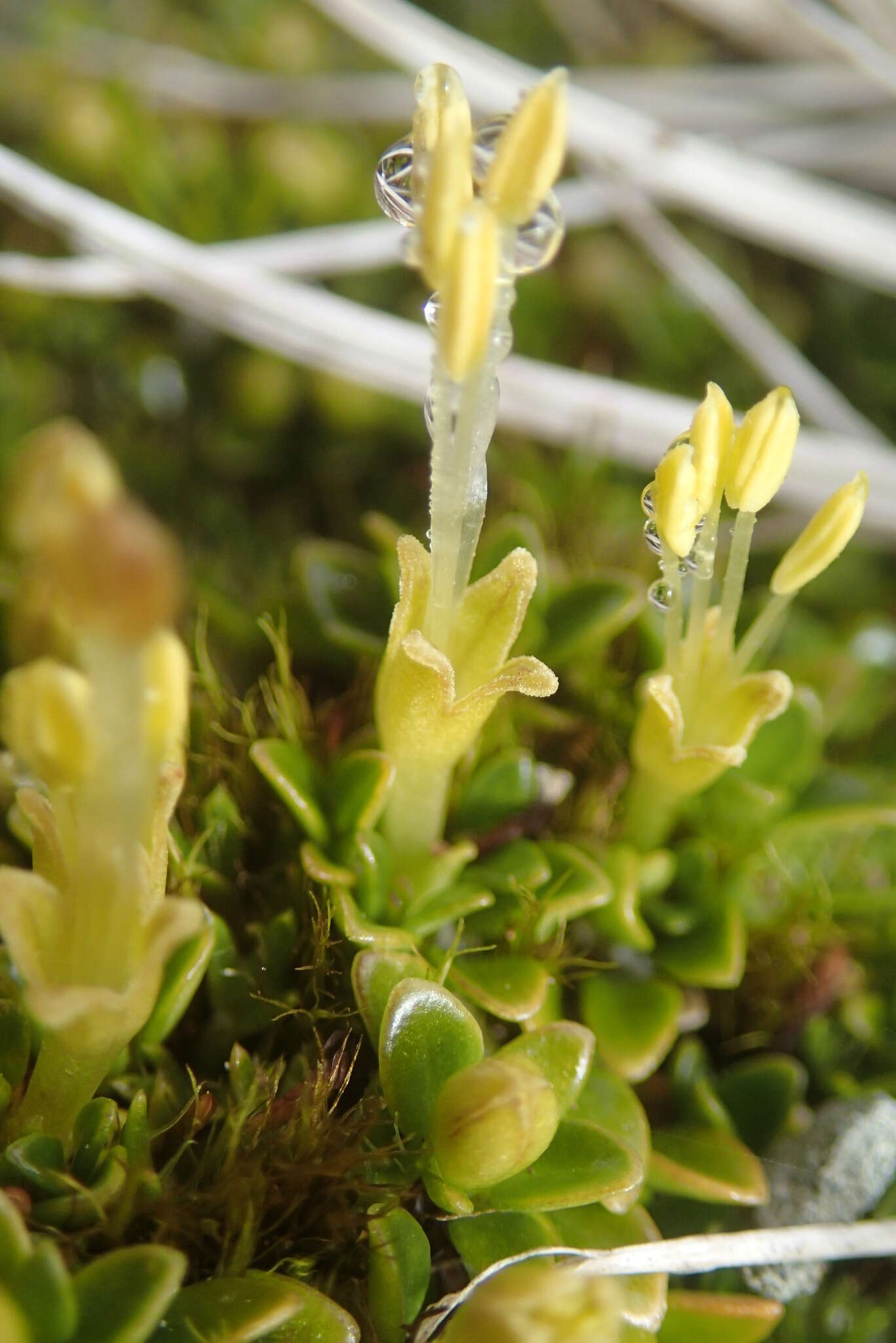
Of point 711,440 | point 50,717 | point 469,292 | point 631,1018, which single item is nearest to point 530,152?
point 469,292

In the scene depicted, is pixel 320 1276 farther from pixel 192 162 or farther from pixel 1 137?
pixel 1 137

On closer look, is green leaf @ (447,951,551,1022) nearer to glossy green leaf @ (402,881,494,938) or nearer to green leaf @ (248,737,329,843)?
glossy green leaf @ (402,881,494,938)

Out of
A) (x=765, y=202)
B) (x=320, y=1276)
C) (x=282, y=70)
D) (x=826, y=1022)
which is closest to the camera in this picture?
(x=320, y=1276)

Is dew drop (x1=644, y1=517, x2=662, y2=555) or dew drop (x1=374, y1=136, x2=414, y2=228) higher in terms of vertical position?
dew drop (x1=374, y1=136, x2=414, y2=228)

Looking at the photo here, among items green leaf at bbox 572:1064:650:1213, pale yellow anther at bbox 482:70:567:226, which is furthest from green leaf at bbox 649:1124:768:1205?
pale yellow anther at bbox 482:70:567:226

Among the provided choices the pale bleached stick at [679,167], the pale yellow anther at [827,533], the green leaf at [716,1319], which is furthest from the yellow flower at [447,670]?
the pale bleached stick at [679,167]

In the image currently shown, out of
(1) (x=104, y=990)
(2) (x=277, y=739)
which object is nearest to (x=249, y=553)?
(2) (x=277, y=739)

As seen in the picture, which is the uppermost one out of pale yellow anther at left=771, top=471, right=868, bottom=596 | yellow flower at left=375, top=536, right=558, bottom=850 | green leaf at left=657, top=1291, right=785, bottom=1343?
pale yellow anther at left=771, top=471, right=868, bottom=596
